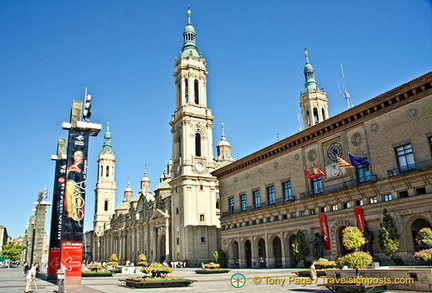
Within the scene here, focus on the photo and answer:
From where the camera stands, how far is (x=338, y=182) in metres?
39.3

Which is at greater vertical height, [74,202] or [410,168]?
[410,168]

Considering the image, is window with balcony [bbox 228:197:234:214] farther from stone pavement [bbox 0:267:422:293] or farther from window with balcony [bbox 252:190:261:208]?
stone pavement [bbox 0:267:422:293]

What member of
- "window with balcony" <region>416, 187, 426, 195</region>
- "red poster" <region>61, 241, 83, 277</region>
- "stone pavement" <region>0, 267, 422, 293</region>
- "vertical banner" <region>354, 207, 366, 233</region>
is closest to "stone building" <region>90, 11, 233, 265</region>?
Answer: "vertical banner" <region>354, 207, 366, 233</region>

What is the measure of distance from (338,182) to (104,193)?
98629 mm

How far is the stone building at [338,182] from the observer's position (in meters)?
32.2

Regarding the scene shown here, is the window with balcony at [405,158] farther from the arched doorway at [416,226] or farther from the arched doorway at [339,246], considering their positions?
the arched doorway at [339,246]

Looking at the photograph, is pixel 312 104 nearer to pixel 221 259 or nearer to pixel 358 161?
pixel 221 259

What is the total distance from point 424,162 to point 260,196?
23163 millimetres

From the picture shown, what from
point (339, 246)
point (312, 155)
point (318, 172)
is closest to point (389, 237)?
point (339, 246)

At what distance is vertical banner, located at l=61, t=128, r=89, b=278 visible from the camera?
84.5 ft

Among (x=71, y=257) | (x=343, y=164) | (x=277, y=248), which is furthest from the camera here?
(x=277, y=248)

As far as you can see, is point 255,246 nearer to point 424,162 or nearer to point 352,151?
point 352,151

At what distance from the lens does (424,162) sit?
31.5 metres

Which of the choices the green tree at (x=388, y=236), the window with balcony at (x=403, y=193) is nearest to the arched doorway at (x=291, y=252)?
the green tree at (x=388, y=236)
